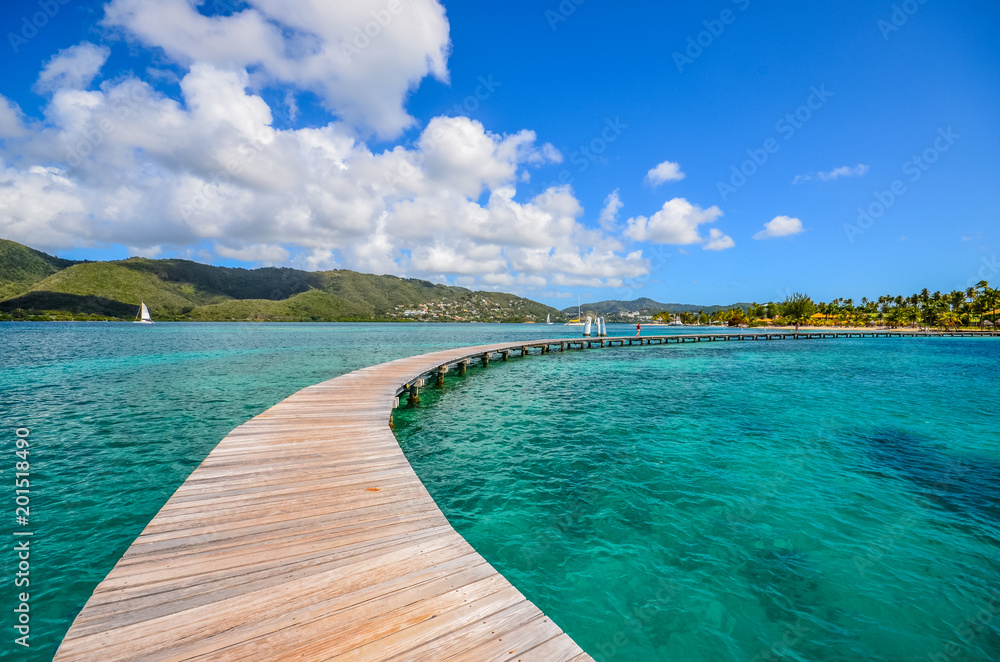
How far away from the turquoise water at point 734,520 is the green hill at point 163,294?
16573 centimetres

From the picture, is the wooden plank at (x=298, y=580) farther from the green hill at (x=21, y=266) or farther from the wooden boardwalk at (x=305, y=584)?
the green hill at (x=21, y=266)

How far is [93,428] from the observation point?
1119 centimetres

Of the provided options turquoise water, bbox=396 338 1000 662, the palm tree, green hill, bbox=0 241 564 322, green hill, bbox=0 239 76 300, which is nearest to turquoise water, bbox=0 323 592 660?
turquoise water, bbox=396 338 1000 662

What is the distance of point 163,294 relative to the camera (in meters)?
145

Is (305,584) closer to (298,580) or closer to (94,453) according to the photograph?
Answer: (298,580)

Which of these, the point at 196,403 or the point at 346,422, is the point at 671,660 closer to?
the point at 346,422

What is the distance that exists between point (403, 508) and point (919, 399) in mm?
23771

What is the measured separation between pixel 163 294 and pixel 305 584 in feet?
618

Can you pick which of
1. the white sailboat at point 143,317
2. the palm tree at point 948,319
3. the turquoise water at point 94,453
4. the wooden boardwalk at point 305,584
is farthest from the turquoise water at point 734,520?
the white sailboat at point 143,317

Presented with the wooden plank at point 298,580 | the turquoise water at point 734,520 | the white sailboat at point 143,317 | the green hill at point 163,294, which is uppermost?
the green hill at point 163,294

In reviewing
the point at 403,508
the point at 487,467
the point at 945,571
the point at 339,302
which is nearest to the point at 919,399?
the point at 945,571

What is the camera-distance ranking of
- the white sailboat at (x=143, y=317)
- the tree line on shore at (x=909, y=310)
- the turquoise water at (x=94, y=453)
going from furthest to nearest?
the white sailboat at (x=143, y=317)
the tree line on shore at (x=909, y=310)
the turquoise water at (x=94, y=453)

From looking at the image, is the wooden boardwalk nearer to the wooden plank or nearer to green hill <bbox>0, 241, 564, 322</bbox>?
the wooden plank

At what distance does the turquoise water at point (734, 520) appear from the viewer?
456cm
